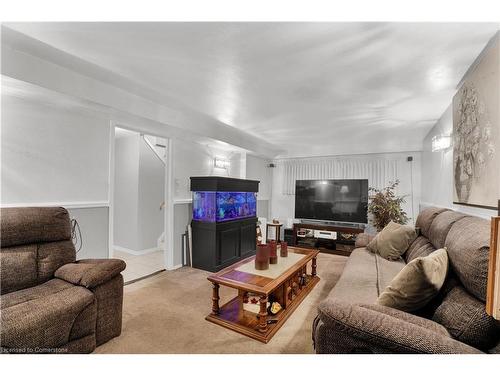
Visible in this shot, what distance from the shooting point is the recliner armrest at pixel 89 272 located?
176 centimetres

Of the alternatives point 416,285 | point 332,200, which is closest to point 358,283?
point 416,285

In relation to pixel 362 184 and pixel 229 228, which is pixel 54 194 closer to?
pixel 229 228

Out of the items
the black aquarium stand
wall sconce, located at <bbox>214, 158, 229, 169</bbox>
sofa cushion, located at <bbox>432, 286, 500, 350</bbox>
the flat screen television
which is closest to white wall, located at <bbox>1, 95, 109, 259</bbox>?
the black aquarium stand

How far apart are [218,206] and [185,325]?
5.93 feet

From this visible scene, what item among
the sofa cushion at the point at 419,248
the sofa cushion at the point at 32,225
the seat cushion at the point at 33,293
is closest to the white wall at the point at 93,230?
the sofa cushion at the point at 32,225

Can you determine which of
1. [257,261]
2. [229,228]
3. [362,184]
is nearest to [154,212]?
[229,228]

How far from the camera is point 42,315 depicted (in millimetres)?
1400

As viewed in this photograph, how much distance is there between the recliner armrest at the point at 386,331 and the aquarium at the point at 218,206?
2.60m

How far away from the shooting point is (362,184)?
500cm

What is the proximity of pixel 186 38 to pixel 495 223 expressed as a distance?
1.84 metres

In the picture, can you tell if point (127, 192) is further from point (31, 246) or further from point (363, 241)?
point (363, 241)

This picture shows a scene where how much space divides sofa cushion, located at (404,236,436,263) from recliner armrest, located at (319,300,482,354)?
3.87 ft

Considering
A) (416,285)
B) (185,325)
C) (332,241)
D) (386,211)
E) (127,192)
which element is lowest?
(185,325)

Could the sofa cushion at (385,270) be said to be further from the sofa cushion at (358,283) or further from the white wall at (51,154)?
the white wall at (51,154)
